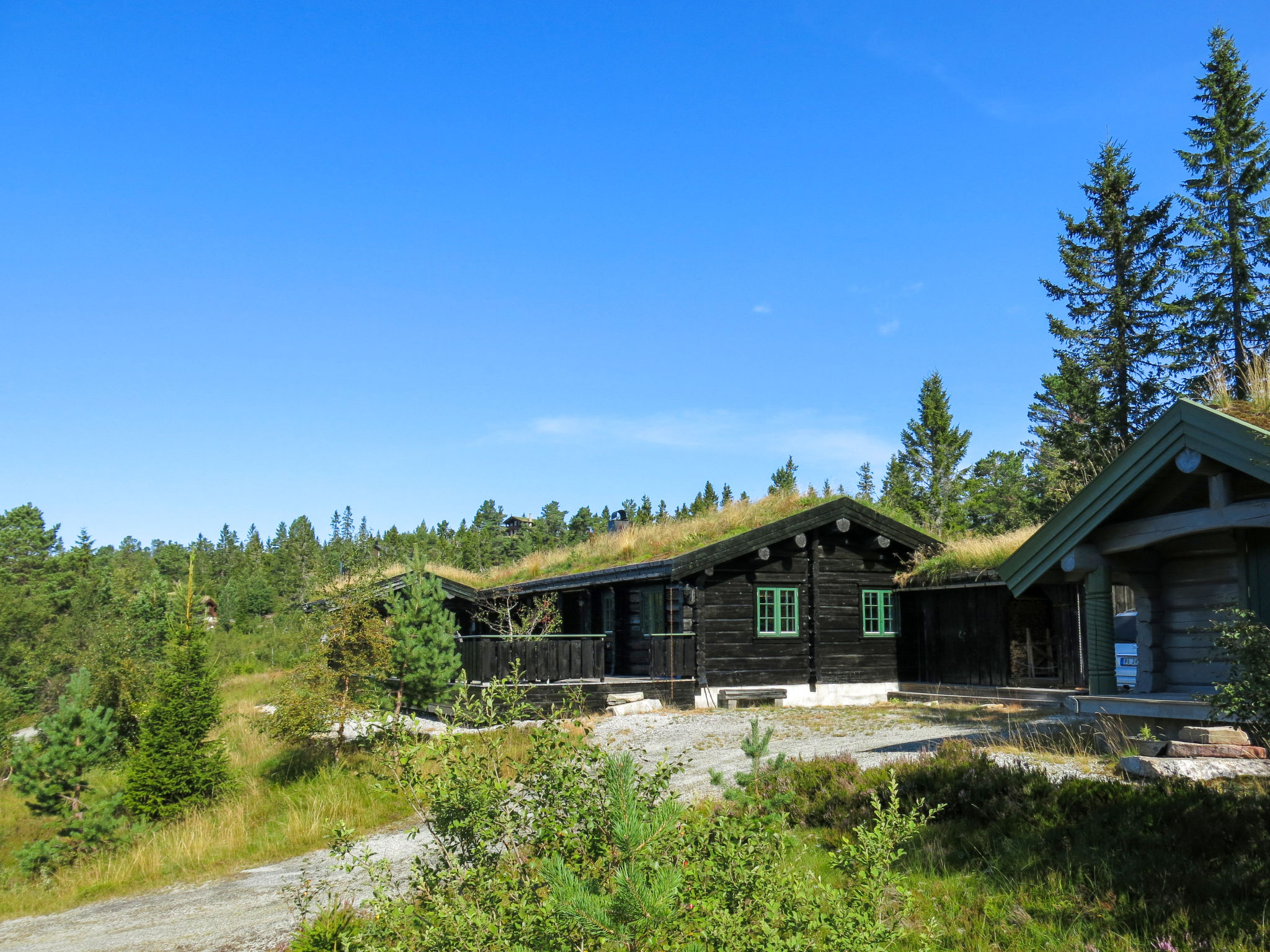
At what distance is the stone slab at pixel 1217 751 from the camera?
311 inches

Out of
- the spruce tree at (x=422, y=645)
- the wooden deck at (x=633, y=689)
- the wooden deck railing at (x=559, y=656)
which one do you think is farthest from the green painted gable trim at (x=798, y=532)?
the spruce tree at (x=422, y=645)

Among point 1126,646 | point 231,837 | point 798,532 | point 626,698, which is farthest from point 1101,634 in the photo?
point 1126,646

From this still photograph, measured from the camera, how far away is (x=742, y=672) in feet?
67.2

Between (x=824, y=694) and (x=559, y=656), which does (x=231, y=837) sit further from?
(x=824, y=694)

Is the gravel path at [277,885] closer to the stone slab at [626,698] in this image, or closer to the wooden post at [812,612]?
the stone slab at [626,698]

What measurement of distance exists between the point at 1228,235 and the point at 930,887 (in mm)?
33236

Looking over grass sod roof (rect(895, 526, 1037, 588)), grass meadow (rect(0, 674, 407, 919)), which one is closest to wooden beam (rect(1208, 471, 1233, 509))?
grass meadow (rect(0, 674, 407, 919))

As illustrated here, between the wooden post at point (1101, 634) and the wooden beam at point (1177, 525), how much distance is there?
1.19 ft

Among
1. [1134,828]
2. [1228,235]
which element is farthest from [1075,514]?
[1228,235]

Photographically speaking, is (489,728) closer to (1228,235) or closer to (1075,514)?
(1075,514)

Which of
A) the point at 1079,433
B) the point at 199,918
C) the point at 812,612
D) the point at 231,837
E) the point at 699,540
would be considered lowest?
the point at 231,837

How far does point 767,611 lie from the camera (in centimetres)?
2114

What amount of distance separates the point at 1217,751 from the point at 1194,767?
751 mm

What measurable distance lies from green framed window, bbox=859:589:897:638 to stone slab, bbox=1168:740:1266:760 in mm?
13919
